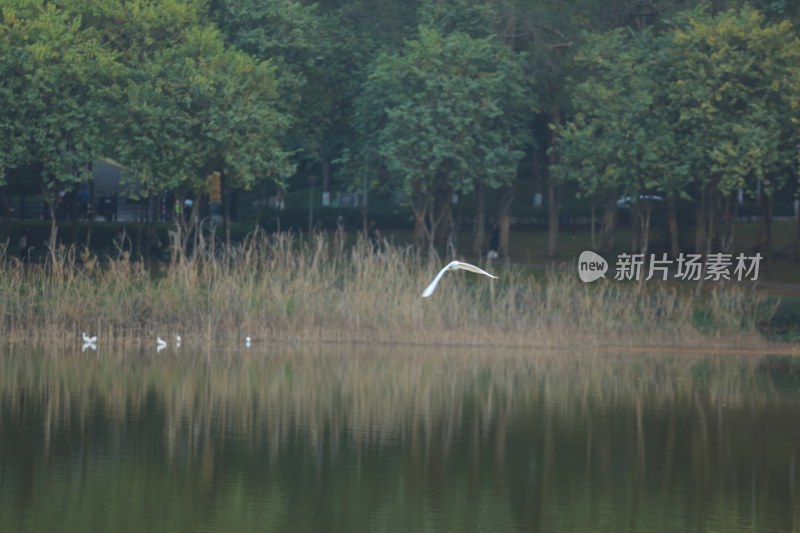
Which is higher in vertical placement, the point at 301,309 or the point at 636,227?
the point at 636,227

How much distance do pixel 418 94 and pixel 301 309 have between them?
13253mm

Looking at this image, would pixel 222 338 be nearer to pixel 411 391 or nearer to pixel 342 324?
pixel 342 324

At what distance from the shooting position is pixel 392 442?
1516 centimetres

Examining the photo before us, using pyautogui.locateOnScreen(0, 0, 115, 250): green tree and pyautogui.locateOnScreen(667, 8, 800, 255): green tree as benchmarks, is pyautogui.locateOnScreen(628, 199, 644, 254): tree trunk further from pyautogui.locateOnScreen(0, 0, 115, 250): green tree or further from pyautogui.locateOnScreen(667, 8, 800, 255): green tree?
pyautogui.locateOnScreen(0, 0, 115, 250): green tree

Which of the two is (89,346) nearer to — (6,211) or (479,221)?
(6,211)

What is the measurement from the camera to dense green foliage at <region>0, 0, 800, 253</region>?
101 feet

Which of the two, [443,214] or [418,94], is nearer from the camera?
[418,94]

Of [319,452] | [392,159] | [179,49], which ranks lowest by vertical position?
[319,452]

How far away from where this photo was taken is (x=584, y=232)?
45.5 meters

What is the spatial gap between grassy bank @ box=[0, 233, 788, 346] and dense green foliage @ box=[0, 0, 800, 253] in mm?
7654

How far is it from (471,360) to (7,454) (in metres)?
9.97

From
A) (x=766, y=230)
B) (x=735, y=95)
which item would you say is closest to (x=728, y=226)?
(x=766, y=230)

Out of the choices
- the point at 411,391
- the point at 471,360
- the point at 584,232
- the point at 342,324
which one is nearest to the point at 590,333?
the point at 471,360

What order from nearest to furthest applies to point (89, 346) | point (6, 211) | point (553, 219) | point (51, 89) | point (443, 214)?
point (89, 346) < point (51, 89) < point (6, 211) < point (443, 214) < point (553, 219)
